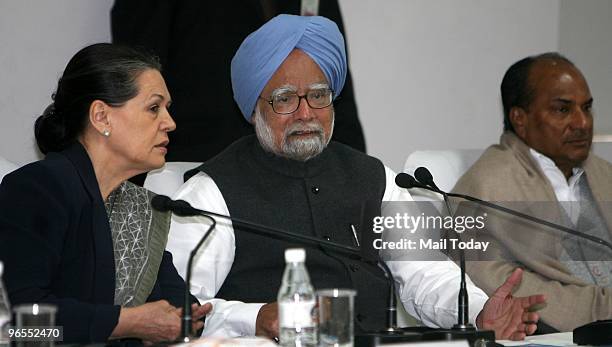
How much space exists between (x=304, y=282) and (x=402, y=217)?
1.29 m

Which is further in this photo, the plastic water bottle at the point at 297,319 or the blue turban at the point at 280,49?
the blue turban at the point at 280,49

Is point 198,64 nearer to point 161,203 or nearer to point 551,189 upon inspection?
point 551,189

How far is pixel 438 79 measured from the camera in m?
5.37

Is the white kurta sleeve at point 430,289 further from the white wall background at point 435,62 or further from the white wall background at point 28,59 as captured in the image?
the white wall background at point 435,62

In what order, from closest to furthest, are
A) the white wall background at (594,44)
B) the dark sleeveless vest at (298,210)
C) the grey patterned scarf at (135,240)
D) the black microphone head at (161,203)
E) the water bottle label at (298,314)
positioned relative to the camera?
1. the water bottle label at (298,314)
2. the black microphone head at (161,203)
3. the grey patterned scarf at (135,240)
4. the dark sleeveless vest at (298,210)
5. the white wall background at (594,44)

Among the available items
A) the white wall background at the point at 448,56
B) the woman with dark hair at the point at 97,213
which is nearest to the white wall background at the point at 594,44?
the white wall background at the point at 448,56

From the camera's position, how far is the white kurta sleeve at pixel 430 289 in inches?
123

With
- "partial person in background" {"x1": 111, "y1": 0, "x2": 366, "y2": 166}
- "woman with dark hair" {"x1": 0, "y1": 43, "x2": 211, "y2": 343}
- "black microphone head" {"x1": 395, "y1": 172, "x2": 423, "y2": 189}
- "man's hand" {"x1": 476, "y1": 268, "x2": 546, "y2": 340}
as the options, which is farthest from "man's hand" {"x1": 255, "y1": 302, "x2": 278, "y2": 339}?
"partial person in background" {"x1": 111, "y1": 0, "x2": 366, "y2": 166}

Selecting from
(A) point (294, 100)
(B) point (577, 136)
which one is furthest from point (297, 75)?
(B) point (577, 136)

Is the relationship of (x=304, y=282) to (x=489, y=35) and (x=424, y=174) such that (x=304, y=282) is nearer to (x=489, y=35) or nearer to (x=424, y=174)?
(x=424, y=174)

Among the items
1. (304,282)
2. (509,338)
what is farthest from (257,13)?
(304,282)

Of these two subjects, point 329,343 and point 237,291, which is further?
point 237,291

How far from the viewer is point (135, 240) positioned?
2934 mm

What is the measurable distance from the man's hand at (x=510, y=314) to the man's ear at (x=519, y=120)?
130 centimetres
